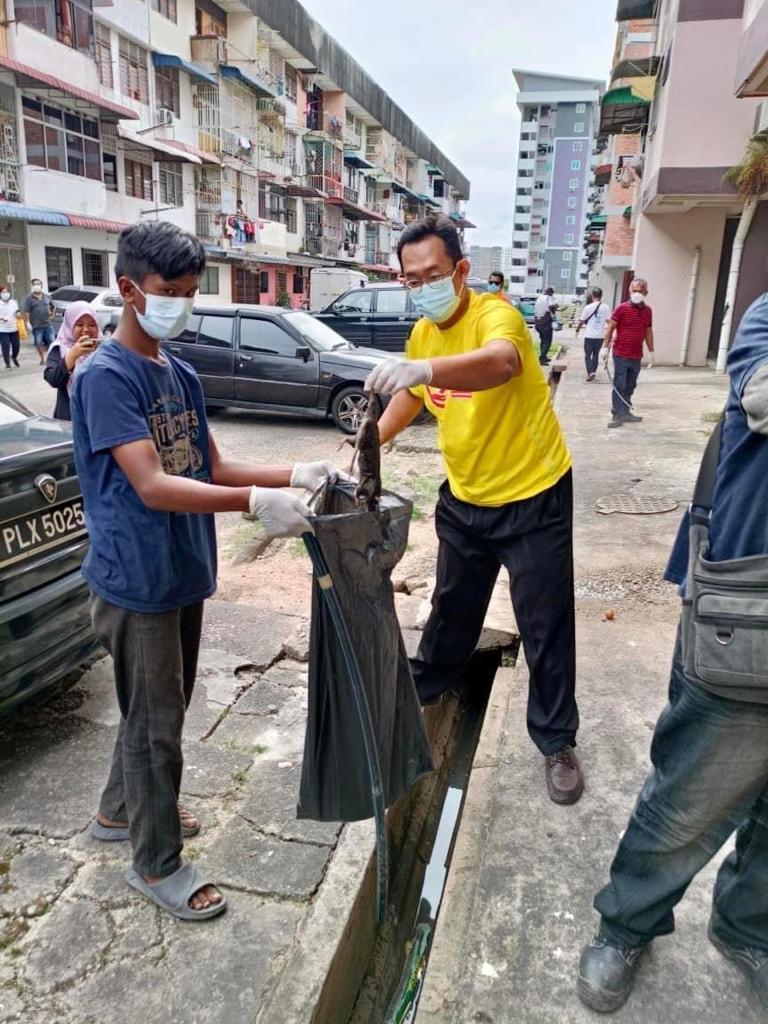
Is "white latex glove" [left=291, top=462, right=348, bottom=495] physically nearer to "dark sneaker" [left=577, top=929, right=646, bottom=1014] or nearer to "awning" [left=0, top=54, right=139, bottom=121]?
"dark sneaker" [left=577, top=929, right=646, bottom=1014]

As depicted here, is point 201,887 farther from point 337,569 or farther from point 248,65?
point 248,65

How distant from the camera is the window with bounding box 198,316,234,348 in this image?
9.70 m

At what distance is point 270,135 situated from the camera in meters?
34.4

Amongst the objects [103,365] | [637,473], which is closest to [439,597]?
[103,365]

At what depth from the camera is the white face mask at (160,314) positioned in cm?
188

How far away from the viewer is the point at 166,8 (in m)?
25.9

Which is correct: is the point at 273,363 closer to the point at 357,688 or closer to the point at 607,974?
the point at 357,688

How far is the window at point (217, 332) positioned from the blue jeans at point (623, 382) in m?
4.98

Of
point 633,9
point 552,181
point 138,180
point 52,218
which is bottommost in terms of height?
point 52,218

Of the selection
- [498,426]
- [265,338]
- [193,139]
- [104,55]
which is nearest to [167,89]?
[193,139]

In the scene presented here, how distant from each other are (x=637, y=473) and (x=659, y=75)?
1383cm

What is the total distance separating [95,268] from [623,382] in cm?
1888

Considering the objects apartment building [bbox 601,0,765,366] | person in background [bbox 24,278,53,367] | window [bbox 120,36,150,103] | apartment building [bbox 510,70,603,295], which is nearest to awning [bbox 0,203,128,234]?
person in background [bbox 24,278,53,367]

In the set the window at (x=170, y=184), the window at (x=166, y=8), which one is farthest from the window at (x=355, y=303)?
the window at (x=166, y=8)
